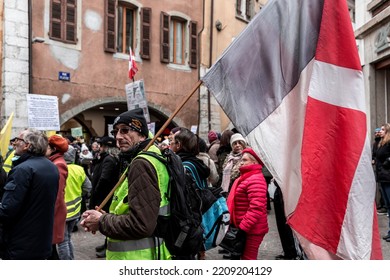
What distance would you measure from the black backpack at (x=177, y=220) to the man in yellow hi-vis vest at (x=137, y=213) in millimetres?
38

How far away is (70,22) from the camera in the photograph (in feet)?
50.2

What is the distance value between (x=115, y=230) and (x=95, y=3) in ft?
47.9

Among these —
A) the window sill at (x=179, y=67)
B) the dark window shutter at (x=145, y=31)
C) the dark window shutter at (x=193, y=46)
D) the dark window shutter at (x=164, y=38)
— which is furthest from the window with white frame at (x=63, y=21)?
the dark window shutter at (x=193, y=46)

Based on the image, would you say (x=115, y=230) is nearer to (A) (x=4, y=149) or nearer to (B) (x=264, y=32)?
(B) (x=264, y=32)

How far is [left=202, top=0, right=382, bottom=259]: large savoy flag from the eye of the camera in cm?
268

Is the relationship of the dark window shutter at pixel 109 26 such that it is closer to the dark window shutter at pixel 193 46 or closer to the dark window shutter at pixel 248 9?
the dark window shutter at pixel 193 46

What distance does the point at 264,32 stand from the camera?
114 inches

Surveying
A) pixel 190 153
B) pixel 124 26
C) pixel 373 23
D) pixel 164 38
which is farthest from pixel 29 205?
pixel 164 38

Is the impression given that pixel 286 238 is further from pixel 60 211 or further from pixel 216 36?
pixel 216 36

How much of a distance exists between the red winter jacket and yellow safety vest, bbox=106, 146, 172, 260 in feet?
5.93

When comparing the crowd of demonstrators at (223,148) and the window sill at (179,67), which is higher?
the window sill at (179,67)

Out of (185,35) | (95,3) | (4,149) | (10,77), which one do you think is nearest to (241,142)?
(4,149)

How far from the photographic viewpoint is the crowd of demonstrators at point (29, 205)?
142 inches

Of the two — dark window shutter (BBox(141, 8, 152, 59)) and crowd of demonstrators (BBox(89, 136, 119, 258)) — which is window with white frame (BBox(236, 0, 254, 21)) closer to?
dark window shutter (BBox(141, 8, 152, 59))
